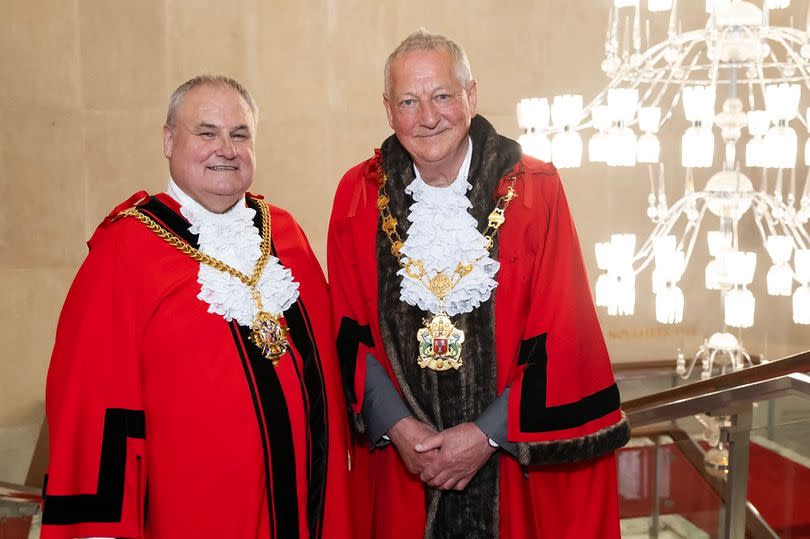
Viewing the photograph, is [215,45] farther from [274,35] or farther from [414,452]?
[414,452]

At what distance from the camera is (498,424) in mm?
2486

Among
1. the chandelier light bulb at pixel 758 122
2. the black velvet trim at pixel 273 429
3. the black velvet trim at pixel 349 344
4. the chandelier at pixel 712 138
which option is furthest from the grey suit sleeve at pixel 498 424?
the chandelier light bulb at pixel 758 122

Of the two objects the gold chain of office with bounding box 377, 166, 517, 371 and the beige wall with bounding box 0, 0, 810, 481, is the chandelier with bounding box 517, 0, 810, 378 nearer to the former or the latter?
the beige wall with bounding box 0, 0, 810, 481

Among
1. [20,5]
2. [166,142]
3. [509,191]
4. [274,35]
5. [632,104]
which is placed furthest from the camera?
[274,35]

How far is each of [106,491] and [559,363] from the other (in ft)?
4.08

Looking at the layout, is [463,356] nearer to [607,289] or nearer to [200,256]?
[200,256]

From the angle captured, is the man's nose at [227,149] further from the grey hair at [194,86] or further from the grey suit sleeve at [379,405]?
the grey suit sleeve at [379,405]

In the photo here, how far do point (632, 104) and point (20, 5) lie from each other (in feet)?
13.5

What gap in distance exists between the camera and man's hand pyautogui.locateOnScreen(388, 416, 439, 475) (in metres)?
2.51

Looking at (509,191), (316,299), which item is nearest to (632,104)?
(509,191)

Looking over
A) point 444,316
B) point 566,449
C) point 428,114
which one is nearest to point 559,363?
point 566,449

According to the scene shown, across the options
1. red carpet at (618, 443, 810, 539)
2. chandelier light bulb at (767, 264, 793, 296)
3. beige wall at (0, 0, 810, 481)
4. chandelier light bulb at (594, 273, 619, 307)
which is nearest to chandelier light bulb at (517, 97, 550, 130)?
chandelier light bulb at (594, 273, 619, 307)

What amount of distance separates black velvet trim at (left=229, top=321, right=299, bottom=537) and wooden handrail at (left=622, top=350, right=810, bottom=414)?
1.43 metres

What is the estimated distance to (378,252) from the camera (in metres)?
2.63
